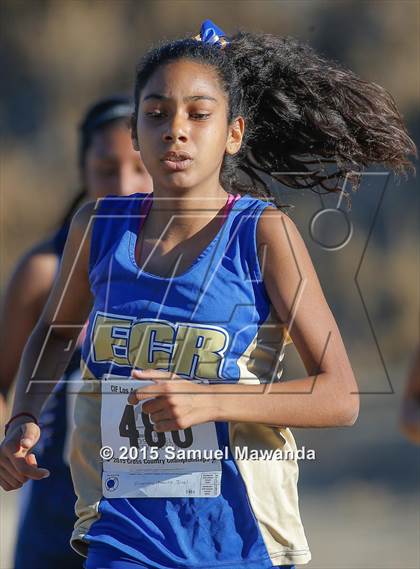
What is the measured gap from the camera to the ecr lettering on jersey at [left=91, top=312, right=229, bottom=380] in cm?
244

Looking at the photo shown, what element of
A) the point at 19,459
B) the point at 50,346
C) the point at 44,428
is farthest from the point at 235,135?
the point at 44,428

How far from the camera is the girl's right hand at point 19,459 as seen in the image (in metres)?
2.53

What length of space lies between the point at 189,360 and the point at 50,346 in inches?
21.3

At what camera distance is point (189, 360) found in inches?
96.4

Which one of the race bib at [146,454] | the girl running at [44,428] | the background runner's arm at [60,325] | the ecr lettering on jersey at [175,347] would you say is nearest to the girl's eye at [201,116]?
the background runner's arm at [60,325]

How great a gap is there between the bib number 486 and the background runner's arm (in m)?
0.28

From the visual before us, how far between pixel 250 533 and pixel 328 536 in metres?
3.38

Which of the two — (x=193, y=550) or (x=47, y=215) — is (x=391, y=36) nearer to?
(x=47, y=215)

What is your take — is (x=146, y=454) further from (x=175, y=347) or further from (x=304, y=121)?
(x=304, y=121)

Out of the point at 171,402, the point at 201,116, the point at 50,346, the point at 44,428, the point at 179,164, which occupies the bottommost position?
the point at 44,428

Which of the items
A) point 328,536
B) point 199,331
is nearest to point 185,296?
point 199,331

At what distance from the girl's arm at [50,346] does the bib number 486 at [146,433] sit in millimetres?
221

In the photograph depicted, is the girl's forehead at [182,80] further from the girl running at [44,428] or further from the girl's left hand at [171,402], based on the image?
the girl running at [44,428]

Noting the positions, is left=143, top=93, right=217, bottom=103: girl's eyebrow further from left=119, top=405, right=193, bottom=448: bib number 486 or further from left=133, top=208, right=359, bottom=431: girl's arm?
left=119, top=405, right=193, bottom=448: bib number 486
